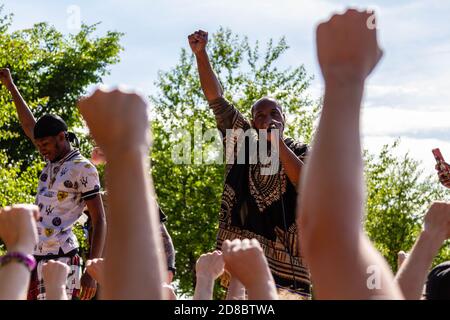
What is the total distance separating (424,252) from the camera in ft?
7.77

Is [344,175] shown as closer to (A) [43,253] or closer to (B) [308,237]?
(B) [308,237]

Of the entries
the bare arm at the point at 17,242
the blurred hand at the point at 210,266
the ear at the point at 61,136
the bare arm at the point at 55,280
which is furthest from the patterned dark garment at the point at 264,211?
the bare arm at the point at 17,242

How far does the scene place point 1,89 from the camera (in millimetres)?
15281

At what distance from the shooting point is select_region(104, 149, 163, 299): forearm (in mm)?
1580

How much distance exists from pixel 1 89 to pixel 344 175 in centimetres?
1450

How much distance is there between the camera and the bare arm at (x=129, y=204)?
1582 millimetres

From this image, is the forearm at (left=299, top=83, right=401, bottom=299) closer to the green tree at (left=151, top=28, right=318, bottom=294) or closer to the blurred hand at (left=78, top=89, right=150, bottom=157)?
the blurred hand at (left=78, top=89, right=150, bottom=157)

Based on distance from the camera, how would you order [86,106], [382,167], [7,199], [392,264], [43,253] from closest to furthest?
[86,106] < [43,253] < [7,199] < [392,264] < [382,167]

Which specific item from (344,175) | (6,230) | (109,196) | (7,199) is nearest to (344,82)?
(344,175)

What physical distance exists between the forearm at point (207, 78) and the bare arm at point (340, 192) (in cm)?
297

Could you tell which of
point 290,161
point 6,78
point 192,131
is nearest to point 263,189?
point 290,161

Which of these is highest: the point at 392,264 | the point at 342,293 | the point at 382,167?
the point at 382,167

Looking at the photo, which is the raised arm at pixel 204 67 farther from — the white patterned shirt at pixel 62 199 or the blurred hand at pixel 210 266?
the blurred hand at pixel 210 266

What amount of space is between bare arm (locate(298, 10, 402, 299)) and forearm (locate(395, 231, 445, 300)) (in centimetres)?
70
